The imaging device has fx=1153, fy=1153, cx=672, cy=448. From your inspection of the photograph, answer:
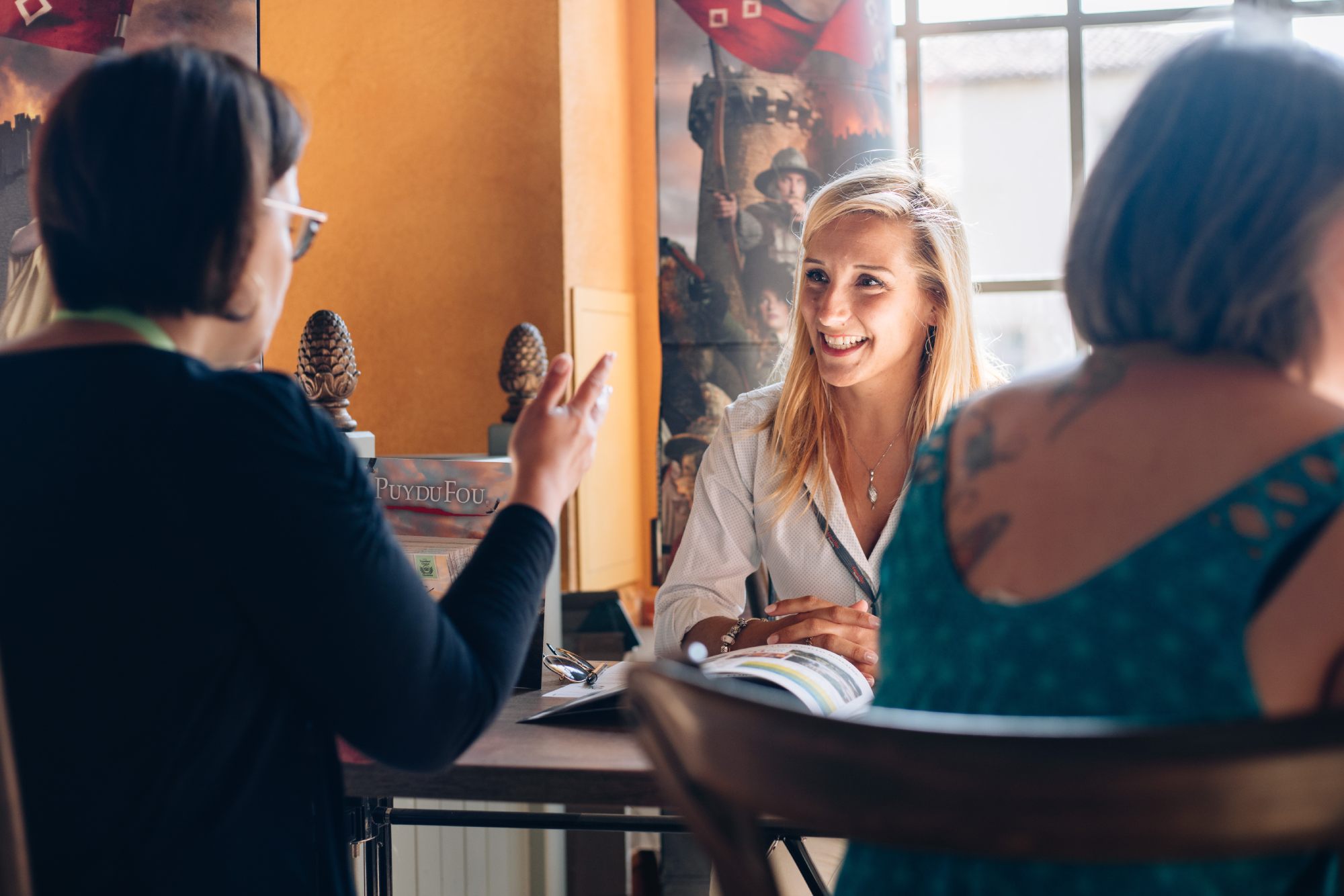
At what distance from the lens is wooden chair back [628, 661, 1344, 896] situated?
1.75ft

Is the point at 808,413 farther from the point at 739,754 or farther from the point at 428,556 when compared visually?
the point at 739,754

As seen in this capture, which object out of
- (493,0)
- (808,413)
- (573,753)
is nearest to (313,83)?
(493,0)


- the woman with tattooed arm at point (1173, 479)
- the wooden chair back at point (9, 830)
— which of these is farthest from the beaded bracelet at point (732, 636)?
the wooden chair back at point (9, 830)

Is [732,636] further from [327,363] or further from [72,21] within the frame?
[72,21]

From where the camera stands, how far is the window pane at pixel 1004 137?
16.2ft

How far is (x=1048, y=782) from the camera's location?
0.55 m

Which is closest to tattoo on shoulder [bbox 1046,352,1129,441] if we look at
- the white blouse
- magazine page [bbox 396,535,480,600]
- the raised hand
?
the raised hand

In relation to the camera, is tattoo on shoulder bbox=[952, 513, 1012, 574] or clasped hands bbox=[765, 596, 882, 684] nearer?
tattoo on shoulder bbox=[952, 513, 1012, 574]

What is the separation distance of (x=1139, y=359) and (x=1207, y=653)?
0.75 feet

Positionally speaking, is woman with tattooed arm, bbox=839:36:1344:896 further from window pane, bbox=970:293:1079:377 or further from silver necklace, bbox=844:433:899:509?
window pane, bbox=970:293:1079:377

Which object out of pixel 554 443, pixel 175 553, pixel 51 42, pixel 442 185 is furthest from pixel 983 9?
pixel 175 553

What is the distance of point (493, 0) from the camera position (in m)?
3.95

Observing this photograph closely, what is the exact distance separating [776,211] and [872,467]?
2.46 metres

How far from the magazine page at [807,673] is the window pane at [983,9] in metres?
4.13
